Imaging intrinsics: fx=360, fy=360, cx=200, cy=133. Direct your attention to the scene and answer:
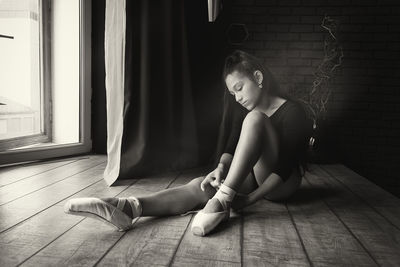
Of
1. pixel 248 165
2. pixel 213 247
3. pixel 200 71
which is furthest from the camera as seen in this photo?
pixel 200 71

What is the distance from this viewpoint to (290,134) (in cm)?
150

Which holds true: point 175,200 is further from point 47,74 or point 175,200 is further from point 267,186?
point 47,74

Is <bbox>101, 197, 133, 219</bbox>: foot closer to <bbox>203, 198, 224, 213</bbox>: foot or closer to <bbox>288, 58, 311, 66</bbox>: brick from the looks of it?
<bbox>203, 198, 224, 213</bbox>: foot

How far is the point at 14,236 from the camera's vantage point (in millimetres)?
1198

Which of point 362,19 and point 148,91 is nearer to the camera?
point 148,91

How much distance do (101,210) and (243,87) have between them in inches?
29.9

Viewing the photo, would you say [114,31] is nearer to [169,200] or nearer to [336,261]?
[169,200]

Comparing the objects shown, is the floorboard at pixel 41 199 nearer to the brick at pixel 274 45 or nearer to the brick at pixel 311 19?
the brick at pixel 274 45

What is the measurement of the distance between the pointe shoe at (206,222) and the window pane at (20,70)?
2015 millimetres

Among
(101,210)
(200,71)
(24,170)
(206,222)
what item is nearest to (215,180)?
(206,222)

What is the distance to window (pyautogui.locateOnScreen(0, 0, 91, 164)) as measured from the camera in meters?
2.82

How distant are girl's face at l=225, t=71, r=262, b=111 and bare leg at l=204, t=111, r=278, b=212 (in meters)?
0.13

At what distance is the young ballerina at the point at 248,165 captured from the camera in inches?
52.4

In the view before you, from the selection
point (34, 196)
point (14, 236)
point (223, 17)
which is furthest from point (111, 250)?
point (223, 17)
